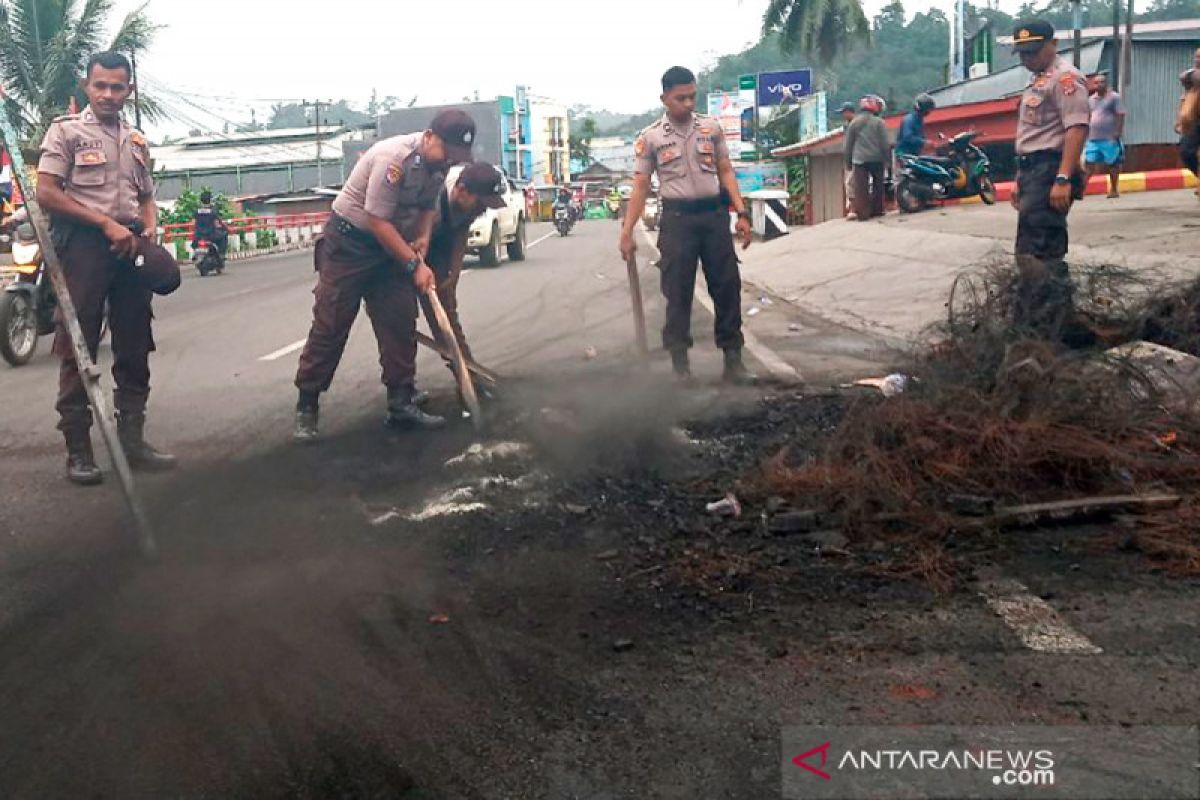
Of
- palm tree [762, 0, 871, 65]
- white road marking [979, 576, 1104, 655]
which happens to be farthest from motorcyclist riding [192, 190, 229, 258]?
palm tree [762, 0, 871, 65]

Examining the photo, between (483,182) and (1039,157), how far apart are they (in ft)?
10.6

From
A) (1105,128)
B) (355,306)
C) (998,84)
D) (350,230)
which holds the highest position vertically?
(998,84)

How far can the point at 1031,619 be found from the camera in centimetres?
350

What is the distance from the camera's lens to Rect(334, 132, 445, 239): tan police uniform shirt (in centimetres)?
621

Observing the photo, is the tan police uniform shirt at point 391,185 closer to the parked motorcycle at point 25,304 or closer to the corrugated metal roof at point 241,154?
the parked motorcycle at point 25,304

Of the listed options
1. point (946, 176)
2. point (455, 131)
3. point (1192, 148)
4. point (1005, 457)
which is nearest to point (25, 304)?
point (455, 131)

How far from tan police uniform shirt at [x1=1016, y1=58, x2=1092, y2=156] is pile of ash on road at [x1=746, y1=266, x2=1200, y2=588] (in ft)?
6.12

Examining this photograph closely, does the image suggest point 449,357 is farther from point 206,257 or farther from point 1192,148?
point 206,257

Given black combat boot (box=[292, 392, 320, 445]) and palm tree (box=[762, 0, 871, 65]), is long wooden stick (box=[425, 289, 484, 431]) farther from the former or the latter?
palm tree (box=[762, 0, 871, 65])

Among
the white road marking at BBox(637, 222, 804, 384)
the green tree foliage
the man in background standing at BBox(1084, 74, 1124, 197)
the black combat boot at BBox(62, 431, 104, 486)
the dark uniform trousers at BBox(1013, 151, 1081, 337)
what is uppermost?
the man in background standing at BBox(1084, 74, 1124, 197)

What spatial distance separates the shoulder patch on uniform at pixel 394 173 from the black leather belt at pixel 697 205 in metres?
2.06

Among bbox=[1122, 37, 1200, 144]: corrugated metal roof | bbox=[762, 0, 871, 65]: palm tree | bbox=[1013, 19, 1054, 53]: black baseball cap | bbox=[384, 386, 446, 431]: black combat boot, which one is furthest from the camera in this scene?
bbox=[762, 0, 871, 65]: palm tree

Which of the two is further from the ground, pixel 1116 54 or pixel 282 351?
pixel 1116 54

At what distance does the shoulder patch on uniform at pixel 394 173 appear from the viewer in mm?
6184
